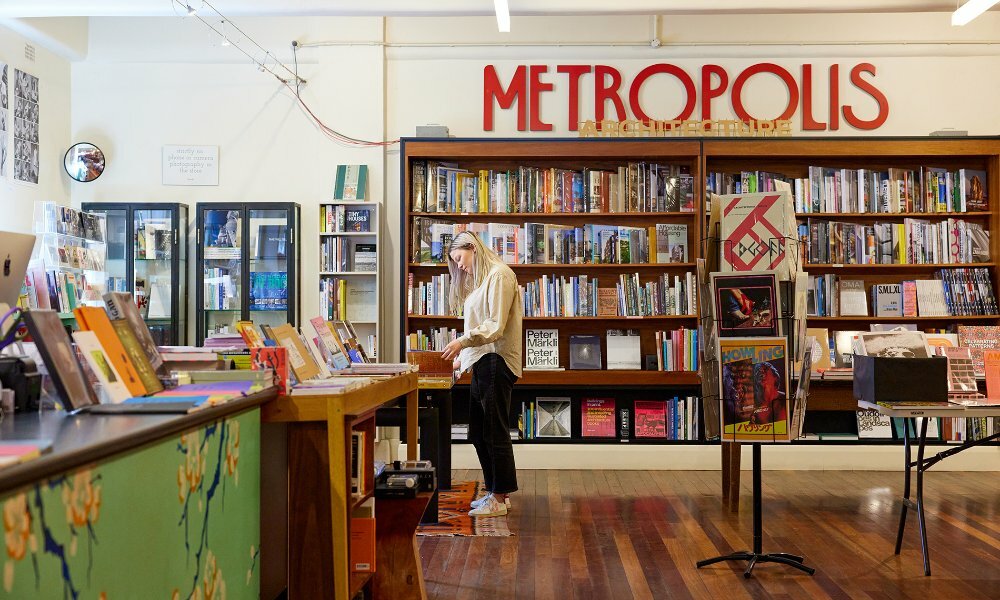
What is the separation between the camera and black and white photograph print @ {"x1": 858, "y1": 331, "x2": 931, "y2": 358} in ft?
14.7

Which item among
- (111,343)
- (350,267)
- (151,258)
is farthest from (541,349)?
(111,343)

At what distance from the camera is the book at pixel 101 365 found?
7.00ft

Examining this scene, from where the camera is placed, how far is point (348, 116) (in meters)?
6.80

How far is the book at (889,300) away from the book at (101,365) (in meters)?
5.79

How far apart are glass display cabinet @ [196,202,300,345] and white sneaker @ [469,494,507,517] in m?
2.45

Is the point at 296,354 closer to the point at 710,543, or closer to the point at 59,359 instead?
the point at 59,359

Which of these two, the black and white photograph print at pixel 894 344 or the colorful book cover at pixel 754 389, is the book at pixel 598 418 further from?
the colorful book cover at pixel 754 389

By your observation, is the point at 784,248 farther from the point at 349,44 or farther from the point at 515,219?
the point at 349,44

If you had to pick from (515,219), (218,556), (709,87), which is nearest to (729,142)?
(709,87)

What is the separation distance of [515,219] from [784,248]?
2.97m

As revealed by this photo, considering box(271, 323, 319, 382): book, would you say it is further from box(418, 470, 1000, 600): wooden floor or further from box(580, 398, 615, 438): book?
box(580, 398, 615, 438): book

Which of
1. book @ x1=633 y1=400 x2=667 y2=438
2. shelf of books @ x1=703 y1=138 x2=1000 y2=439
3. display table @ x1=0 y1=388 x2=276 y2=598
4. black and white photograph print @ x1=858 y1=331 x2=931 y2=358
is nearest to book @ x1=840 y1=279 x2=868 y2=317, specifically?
shelf of books @ x1=703 y1=138 x2=1000 y2=439

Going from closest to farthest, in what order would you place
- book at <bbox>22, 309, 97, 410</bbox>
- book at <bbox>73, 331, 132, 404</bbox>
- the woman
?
1. book at <bbox>22, 309, 97, 410</bbox>
2. book at <bbox>73, 331, 132, 404</bbox>
3. the woman

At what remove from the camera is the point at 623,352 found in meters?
6.60
